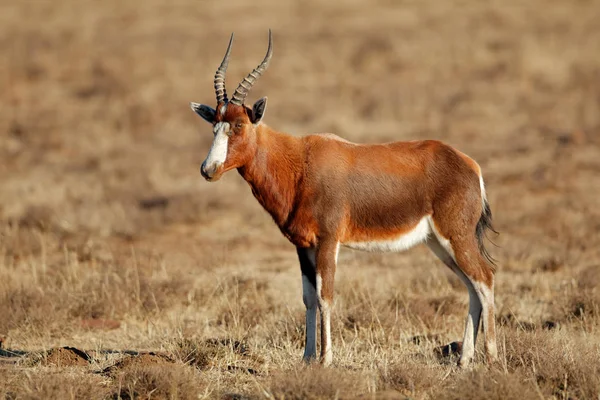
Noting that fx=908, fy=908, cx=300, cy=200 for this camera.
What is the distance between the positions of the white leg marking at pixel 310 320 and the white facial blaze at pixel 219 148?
1457 millimetres

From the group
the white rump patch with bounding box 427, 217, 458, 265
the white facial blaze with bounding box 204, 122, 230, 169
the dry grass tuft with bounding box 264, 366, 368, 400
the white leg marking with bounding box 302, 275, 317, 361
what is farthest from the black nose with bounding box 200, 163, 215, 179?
the white rump patch with bounding box 427, 217, 458, 265

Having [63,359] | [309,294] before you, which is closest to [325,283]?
[309,294]

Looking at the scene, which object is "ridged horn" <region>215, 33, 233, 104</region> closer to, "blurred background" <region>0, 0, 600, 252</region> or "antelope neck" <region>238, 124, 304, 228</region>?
"antelope neck" <region>238, 124, 304, 228</region>

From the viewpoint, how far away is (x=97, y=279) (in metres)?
11.9

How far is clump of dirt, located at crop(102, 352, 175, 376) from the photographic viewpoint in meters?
8.14

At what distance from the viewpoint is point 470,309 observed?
29.5 feet

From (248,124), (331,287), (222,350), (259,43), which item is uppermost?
(259,43)

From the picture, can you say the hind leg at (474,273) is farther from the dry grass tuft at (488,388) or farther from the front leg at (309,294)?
the front leg at (309,294)

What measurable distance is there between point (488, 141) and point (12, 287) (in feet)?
45.7

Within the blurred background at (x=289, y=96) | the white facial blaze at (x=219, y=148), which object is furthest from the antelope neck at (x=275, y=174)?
the blurred background at (x=289, y=96)

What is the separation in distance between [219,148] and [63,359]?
2.54 metres

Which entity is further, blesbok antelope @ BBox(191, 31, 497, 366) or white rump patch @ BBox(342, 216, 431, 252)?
white rump patch @ BBox(342, 216, 431, 252)

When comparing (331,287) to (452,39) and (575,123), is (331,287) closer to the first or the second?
(575,123)

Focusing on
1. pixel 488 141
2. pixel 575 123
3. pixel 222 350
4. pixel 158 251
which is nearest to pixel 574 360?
pixel 222 350
